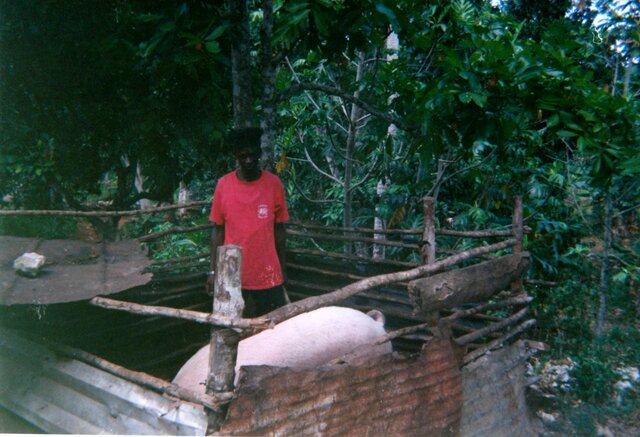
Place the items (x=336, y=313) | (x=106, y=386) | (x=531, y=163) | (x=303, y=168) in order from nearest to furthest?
1. (x=106, y=386)
2. (x=336, y=313)
3. (x=531, y=163)
4. (x=303, y=168)

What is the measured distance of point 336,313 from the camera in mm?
3166

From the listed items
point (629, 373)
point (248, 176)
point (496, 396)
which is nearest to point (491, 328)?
point (496, 396)

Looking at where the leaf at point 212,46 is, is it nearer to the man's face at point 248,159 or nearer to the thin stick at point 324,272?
the man's face at point 248,159

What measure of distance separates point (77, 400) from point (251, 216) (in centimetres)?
142

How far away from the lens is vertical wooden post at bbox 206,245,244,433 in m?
1.80

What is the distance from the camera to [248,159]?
10.5 ft

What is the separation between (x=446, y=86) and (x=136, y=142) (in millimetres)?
3423

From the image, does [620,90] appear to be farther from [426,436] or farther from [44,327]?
[44,327]

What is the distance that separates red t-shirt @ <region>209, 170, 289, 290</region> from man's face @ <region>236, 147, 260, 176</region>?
0.10 metres

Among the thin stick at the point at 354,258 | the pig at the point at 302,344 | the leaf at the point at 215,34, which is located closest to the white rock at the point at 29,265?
the pig at the point at 302,344

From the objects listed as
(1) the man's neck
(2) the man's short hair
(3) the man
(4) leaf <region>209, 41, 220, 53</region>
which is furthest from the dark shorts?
(4) leaf <region>209, 41, 220, 53</region>

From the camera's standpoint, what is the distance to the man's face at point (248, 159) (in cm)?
319

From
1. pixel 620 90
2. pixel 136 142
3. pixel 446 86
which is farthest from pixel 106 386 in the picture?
pixel 620 90

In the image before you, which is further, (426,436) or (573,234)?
(573,234)
